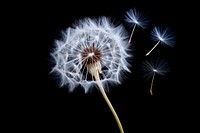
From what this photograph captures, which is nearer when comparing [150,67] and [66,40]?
[66,40]

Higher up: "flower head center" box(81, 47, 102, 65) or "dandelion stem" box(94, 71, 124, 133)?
"flower head center" box(81, 47, 102, 65)

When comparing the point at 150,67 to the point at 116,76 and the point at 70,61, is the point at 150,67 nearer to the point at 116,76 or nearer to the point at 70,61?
the point at 116,76

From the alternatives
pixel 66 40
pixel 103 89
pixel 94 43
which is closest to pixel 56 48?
pixel 66 40

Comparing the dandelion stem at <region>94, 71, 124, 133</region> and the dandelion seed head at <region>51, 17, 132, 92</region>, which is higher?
the dandelion seed head at <region>51, 17, 132, 92</region>

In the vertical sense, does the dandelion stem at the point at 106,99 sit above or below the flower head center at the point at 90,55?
below

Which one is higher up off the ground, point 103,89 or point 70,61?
point 70,61

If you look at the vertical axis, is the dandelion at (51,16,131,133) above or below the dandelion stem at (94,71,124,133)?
above
